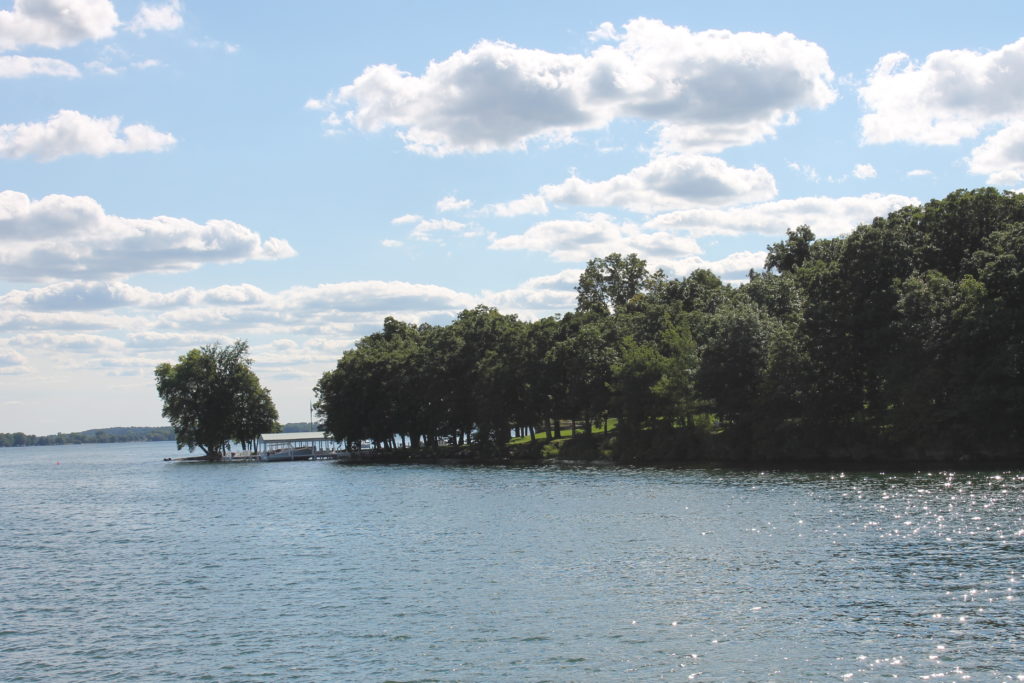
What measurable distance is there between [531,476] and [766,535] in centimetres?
5013

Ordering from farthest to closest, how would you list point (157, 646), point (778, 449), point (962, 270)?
point (778, 449)
point (962, 270)
point (157, 646)

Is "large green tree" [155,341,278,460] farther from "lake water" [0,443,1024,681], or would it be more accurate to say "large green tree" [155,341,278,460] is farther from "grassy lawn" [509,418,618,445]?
"lake water" [0,443,1024,681]

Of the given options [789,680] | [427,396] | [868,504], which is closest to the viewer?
[789,680]

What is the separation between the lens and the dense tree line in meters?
74.6

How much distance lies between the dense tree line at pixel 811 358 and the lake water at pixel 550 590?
13.5 metres

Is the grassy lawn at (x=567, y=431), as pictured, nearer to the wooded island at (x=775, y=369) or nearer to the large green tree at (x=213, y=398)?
the wooded island at (x=775, y=369)

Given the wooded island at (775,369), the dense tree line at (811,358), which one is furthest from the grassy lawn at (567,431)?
the dense tree line at (811,358)

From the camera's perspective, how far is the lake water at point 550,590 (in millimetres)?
24453

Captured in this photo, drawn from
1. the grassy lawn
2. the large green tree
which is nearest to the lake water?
the grassy lawn

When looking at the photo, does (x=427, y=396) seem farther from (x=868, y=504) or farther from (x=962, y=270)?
(x=868, y=504)

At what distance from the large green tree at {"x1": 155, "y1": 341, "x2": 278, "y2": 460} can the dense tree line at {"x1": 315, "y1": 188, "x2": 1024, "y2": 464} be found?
4132cm

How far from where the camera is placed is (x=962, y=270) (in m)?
82.1

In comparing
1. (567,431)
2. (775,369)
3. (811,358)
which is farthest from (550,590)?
(567,431)

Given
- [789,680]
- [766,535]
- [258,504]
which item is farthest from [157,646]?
[258,504]
